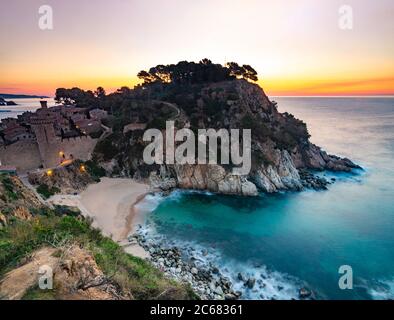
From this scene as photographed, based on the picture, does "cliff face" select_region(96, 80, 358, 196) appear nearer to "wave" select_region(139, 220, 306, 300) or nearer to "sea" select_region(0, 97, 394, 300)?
"sea" select_region(0, 97, 394, 300)

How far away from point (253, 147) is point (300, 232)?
15423mm

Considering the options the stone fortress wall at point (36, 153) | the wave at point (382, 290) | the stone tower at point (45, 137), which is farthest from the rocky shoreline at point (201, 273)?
the stone fortress wall at point (36, 153)

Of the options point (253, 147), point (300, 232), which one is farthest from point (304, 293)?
point (253, 147)

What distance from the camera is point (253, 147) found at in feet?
119

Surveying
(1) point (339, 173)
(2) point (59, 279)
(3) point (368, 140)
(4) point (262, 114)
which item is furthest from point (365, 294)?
(3) point (368, 140)

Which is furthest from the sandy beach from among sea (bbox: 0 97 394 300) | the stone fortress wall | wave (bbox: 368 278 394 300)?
wave (bbox: 368 278 394 300)

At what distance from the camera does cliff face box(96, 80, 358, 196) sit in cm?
3256

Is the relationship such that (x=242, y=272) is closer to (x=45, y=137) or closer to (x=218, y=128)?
(x=218, y=128)

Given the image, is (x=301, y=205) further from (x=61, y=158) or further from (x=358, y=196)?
(x=61, y=158)

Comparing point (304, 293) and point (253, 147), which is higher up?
point (253, 147)

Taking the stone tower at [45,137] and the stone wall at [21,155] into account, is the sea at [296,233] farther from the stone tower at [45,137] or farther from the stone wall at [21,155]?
the stone wall at [21,155]

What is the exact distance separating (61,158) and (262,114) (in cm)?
3257

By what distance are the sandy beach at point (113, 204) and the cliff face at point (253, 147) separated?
2728 mm

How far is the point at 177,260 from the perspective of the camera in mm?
18672
